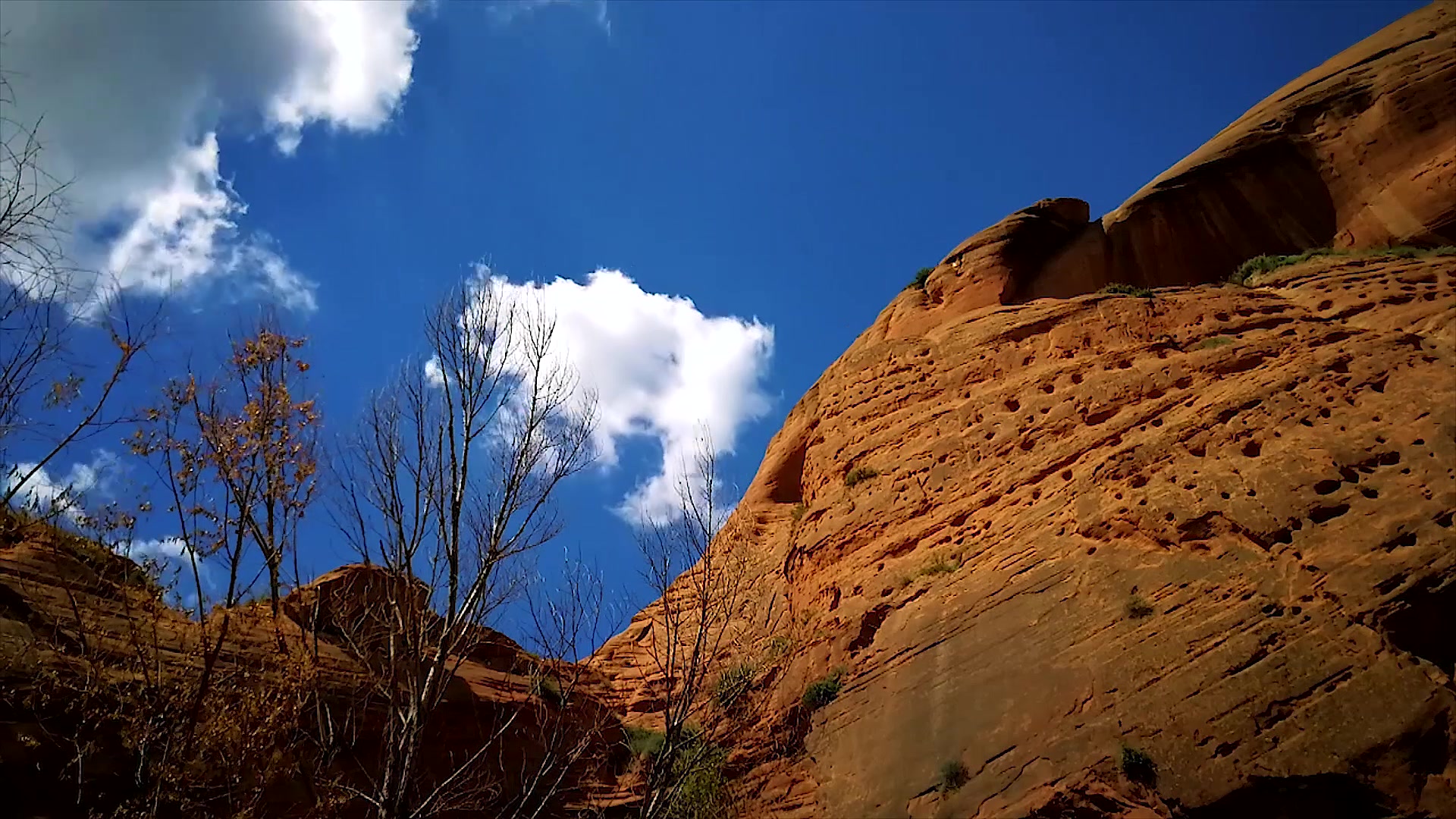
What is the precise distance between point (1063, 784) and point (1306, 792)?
2.89 metres

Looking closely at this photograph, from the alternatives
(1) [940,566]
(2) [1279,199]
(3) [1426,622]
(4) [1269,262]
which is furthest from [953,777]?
(2) [1279,199]

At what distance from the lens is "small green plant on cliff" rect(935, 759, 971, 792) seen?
1329cm

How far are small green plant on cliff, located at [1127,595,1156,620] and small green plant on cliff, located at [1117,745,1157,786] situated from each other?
7.94 ft

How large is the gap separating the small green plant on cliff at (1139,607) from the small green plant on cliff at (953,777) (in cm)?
362

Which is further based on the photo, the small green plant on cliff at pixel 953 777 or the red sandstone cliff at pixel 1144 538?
the small green plant on cliff at pixel 953 777

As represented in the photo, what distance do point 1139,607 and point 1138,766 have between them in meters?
2.78

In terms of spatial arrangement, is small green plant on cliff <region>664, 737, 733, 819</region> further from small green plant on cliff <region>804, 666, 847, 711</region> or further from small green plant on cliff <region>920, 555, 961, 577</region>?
small green plant on cliff <region>920, 555, 961, 577</region>

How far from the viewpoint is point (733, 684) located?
19.9 m

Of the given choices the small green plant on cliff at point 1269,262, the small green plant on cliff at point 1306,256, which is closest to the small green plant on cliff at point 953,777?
the small green plant on cliff at point 1306,256

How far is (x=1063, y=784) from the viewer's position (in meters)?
12.1

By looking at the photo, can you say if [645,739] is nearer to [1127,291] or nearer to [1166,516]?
[1166,516]

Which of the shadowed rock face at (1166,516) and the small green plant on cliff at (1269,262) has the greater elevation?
the small green plant on cliff at (1269,262)

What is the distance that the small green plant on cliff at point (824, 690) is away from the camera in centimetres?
1756

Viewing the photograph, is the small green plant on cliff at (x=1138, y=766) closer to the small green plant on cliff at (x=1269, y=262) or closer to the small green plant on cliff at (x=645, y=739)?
the small green plant on cliff at (x=645, y=739)
